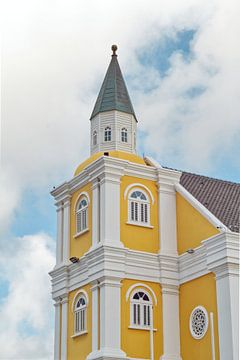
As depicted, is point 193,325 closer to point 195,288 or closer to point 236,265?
point 195,288

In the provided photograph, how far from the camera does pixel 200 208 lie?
33219mm

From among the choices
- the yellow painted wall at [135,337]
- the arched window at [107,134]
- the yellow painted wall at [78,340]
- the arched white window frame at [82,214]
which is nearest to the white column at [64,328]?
the yellow painted wall at [78,340]

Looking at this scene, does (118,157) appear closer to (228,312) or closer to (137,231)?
(137,231)

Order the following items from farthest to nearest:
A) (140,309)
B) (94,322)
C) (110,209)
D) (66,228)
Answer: (66,228), (110,209), (140,309), (94,322)

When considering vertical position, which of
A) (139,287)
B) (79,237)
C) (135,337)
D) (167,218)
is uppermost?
(167,218)

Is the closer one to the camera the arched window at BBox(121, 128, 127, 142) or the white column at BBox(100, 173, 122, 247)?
the white column at BBox(100, 173, 122, 247)

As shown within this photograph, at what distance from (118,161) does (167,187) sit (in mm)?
2930

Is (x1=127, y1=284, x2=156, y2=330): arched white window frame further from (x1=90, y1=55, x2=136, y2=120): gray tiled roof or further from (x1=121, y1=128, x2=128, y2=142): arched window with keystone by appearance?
(x1=90, y1=55, x2=136, y2=120): gray tiled roof

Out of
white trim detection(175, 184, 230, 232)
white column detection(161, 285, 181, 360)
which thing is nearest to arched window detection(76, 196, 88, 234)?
white trim detection(175, 184, 230, 232)

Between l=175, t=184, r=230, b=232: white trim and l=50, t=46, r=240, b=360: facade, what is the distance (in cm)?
5

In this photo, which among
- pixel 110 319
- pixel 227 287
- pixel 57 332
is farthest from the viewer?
pixel 57 332

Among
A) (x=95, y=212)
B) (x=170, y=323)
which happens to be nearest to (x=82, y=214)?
(x=95, y=212)

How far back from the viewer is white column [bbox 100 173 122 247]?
33.0m

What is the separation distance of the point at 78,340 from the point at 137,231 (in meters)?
5.48
